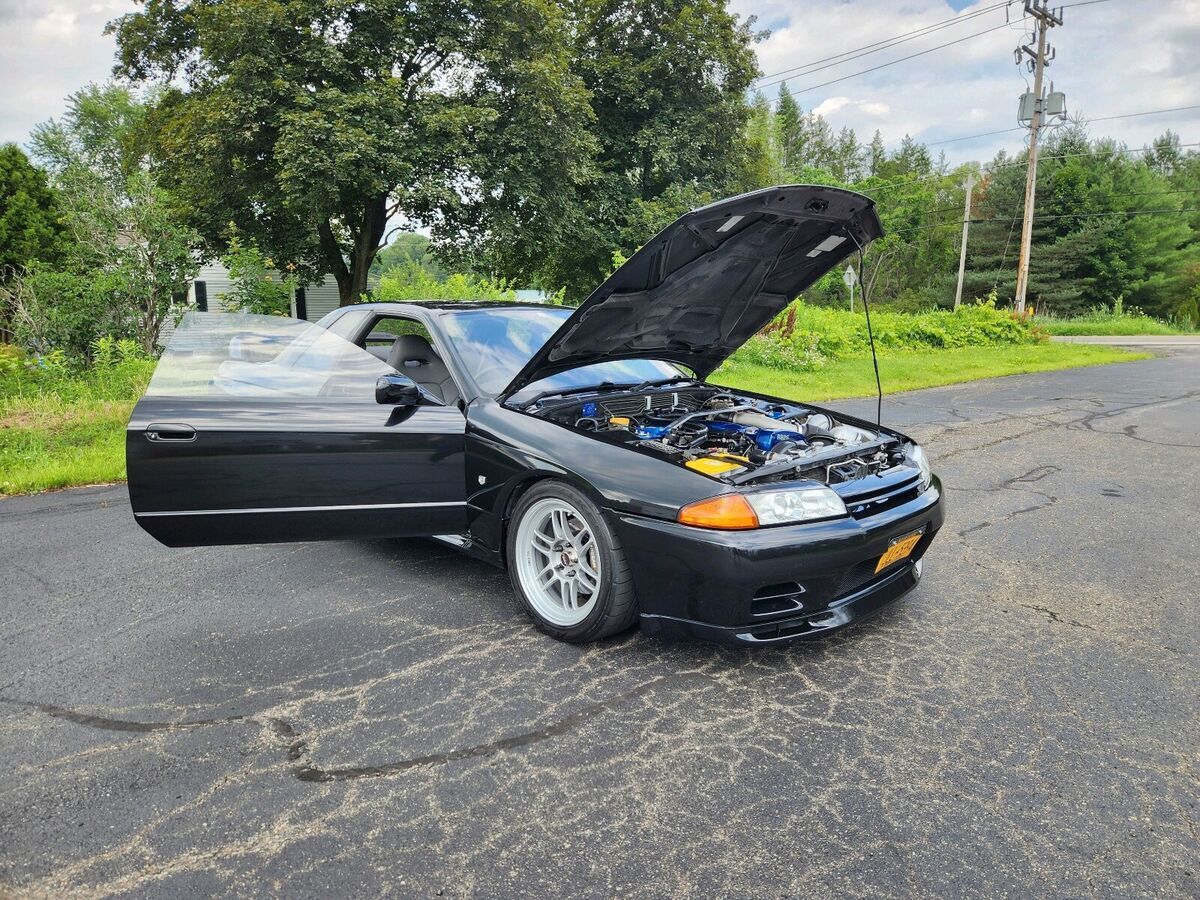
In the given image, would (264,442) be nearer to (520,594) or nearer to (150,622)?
(150,622)

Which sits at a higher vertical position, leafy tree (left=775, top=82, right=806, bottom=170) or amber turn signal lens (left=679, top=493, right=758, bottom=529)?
leafy tree (left=775, top=82, right=806, bottom=170)

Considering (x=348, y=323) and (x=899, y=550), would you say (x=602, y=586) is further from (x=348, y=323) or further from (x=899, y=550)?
(x=348, y=323)

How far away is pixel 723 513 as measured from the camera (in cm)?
261

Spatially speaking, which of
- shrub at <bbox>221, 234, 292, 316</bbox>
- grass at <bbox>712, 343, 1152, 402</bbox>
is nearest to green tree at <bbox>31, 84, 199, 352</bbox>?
shrub at <bbox>221, 234, 292, 316</bbox>

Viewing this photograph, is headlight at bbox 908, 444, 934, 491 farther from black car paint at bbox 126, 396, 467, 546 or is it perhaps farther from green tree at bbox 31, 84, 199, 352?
green tree at bbox 31, 84, 199, 352

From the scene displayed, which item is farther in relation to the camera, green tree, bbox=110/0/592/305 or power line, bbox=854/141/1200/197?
power line, bbox=854/141/1200/197

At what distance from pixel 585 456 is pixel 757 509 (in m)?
0.73

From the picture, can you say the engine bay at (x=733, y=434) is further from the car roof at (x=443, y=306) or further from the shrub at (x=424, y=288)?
the shrub at (x=424, y=288)

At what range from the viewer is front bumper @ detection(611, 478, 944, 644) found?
8.45ft

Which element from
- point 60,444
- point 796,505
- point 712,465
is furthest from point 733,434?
point 60,444

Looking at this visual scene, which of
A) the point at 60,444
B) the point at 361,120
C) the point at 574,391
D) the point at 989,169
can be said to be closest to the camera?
the point at 574,391

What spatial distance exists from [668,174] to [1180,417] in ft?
64.5

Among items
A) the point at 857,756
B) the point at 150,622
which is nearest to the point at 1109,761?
the point at 857,756

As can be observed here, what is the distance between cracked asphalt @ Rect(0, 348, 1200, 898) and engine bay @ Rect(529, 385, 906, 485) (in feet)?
2.49
